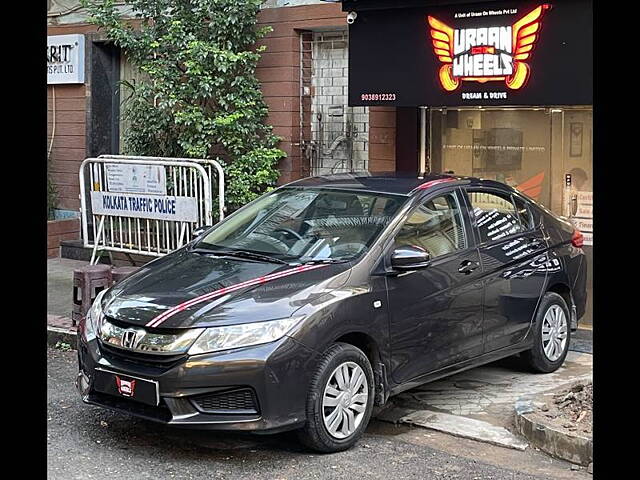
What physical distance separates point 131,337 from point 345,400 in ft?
4.45

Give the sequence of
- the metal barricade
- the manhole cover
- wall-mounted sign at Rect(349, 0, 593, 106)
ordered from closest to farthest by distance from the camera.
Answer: the manhole cover → wall-mounted sign at Rect(349, 0, 593, 106) → the metal barricade

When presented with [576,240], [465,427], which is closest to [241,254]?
[465,427]

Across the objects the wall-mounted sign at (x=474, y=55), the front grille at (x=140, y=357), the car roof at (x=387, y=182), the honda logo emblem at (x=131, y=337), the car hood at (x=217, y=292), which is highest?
the wall-mounted sign at (x=474, y=55)

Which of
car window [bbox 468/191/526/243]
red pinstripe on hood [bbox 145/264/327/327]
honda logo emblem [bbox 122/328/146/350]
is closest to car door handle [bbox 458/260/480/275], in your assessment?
car window [bbox 468/191/526/243]

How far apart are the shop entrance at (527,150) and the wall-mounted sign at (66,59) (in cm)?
557

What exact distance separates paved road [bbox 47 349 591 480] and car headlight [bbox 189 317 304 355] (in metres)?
0.74

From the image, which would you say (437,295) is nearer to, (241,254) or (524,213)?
(241,254)

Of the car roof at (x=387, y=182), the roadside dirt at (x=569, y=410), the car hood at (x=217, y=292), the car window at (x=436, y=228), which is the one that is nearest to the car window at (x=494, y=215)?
the car roof at (x=387, y=182)

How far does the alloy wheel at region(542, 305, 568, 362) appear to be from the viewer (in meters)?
7.56

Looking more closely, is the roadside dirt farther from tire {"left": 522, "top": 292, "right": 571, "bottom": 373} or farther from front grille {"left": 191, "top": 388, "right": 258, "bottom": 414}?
front grille {"left": 191, "top": 388, "right": 258, "bottom": 414}

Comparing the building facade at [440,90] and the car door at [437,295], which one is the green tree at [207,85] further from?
the car door at [437,295]

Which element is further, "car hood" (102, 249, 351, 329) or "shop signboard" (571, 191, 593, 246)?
"shop signboard" (571, 191, 593, 246)

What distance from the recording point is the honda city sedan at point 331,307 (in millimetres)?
5430

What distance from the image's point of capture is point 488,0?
9242mm
